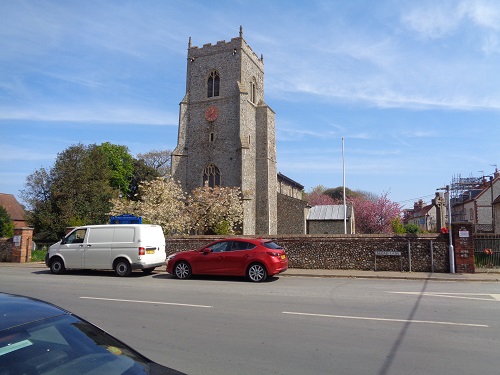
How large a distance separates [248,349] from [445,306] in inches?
222

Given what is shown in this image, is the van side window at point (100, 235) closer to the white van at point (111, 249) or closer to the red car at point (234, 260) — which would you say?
the white van at point (111, 249)

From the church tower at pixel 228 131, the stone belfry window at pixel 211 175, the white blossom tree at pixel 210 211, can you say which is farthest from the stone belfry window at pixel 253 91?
the white blossom tree at pixel 210 211

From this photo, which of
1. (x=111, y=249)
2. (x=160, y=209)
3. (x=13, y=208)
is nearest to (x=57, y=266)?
(x=111, y=249)

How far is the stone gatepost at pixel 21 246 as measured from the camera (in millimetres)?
20719

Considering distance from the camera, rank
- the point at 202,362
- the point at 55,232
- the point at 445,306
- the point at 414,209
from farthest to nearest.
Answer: the point at 414,209, the point at 55,232, the point at 445,306, the point at 202,362

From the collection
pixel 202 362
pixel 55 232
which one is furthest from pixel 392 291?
pixel 55 232

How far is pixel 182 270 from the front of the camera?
13945 millimetres

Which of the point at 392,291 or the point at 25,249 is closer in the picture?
the point at 392,291

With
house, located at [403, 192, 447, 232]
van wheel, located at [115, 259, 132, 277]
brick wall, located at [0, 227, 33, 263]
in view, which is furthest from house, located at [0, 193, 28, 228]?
house, located at [403, 192, 447, 232]

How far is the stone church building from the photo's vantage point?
38.3m

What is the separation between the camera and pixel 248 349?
543cm

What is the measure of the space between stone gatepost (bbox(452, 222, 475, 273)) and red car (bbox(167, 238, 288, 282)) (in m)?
7.31

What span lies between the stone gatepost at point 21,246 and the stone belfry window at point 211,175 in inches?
789

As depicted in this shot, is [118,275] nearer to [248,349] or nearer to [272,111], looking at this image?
[248,349]
